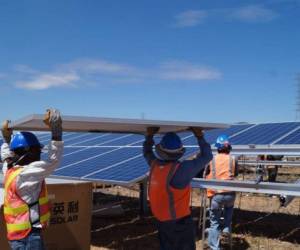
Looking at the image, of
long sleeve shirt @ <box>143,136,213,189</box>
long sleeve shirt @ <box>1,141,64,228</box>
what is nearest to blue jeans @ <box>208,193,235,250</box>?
long sleeve shirt @ <box>143,136,213,189</box>

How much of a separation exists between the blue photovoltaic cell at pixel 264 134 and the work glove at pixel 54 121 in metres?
6.77

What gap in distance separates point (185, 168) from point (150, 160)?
80 centimetres

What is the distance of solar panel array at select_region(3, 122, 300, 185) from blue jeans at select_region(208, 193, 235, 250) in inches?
55.1

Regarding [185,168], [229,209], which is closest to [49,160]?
[185,168]

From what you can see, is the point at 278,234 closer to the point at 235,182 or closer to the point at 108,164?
the point at 235,182

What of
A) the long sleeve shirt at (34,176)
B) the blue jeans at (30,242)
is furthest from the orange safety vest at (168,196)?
the blue jeans at (30,242)

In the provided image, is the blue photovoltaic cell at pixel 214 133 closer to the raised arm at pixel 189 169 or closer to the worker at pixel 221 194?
→ the worker at pixel 221 194

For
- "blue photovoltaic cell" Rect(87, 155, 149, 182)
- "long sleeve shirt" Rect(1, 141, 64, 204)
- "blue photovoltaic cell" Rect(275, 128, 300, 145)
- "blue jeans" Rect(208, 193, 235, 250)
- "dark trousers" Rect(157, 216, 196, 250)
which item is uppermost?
"blue photovoltaic cell" Rect(275, 128, 300, 145)

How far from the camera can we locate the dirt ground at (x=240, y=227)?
867cm

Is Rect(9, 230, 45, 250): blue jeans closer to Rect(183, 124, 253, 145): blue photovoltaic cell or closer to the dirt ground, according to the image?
the dirt ground

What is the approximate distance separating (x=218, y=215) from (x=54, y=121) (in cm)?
444

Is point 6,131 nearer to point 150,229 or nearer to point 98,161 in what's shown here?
point 98,161

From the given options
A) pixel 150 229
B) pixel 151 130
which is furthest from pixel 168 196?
pixel 150 229

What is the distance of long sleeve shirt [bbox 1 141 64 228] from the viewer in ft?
13.8
